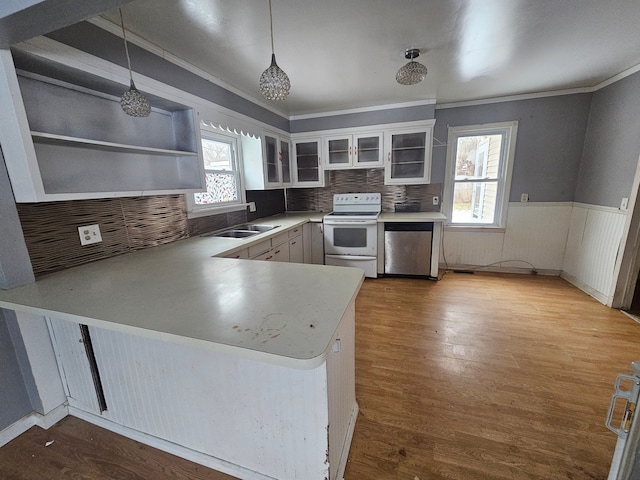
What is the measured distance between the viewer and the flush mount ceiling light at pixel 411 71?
1933 mm

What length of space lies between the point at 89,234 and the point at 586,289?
4763 millimetres

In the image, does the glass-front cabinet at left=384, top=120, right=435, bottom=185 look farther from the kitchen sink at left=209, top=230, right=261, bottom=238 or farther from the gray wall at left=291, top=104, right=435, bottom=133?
the kitchen sink at left=209, top=230, right=261, bottom=238

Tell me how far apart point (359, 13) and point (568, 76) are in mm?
2592

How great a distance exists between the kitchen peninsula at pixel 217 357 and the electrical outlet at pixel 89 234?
0.19m

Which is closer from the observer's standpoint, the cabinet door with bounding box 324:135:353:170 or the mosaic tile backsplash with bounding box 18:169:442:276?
the mosaic tile backsplash with bounding box 18:169:442:276

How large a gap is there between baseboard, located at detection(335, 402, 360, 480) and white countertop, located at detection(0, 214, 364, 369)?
2.54ft

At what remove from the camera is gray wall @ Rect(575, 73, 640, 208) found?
8.16ft

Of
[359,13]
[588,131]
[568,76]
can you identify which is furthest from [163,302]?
[588,131]

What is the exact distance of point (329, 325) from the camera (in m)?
0.86

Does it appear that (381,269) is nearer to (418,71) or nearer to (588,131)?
(418,71)

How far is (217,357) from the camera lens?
106 cm

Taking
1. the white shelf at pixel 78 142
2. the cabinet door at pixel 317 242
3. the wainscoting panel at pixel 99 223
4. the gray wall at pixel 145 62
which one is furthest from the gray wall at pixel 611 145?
the wainscoting panel at pixel 99 223

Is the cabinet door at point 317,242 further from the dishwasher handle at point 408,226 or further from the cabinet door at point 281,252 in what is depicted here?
the dishwasher handle at point 408,226

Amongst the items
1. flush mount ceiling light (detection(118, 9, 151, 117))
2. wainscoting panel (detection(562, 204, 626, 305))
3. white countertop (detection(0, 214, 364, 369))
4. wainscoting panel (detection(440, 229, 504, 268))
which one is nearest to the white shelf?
flush mount ceiling light (detection(118, 9, 151, 117))
